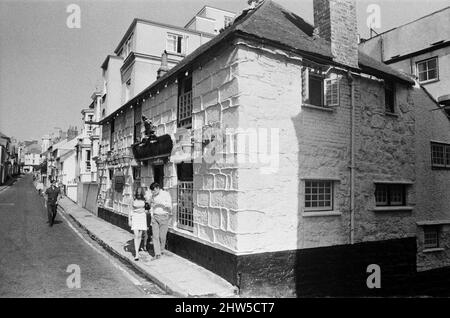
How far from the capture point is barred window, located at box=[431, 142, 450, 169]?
11.6 m

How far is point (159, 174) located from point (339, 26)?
7.57 metres

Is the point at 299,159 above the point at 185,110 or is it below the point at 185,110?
below

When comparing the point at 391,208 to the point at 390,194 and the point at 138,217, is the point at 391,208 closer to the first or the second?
the point at 390,194

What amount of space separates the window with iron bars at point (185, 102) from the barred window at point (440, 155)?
8.88 meters

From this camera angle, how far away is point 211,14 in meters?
29.7

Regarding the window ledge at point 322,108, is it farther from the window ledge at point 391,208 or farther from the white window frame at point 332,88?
the window ledge at point 391,208

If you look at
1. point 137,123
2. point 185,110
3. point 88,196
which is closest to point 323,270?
point 185,110

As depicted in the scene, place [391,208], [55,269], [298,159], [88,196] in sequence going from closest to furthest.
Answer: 1. [55,269]
2. [298,159]
3. [391,208]
4. [88,196]

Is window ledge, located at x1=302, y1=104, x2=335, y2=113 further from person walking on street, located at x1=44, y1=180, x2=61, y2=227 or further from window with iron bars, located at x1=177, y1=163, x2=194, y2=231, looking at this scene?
person walking on street, located at x1=44, y1=180, x2=61, y2=227

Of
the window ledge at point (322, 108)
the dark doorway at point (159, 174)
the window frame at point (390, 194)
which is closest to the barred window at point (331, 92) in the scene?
the window ledge at point (322, 108)

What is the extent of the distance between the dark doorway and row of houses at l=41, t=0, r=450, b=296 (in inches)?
1.5

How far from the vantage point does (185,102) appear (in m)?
9.88

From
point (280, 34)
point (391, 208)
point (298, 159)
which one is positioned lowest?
point (391, 208)

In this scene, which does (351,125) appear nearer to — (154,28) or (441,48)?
(441,48)
